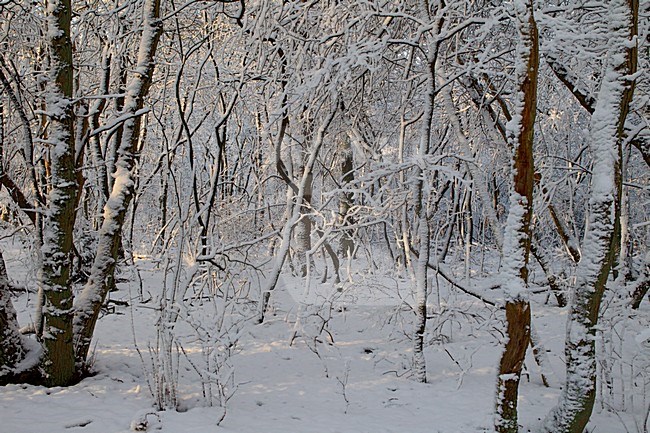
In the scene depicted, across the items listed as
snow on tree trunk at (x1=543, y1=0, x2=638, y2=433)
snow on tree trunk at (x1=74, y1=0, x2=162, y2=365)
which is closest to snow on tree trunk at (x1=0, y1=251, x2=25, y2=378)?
snow on tree trunk at (x1=74, y1=0, x2=162, y2=365)

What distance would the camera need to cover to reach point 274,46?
5.86m

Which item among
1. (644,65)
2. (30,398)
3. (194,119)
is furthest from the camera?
(194,119)

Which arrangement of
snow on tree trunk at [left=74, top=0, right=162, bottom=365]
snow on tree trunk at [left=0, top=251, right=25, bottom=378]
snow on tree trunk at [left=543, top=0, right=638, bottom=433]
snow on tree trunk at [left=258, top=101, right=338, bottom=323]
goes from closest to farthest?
1. snow on tree trunk at [left=543, top=0, right=638, bottom=433]
2. snow on tree trunk at [left=0, top=251, right=25, bottom=378]
3. snow on tree trunk at [left=74, top=0, right=162, bottom=365]
4. snow on tree trunk at [left=258, top=101, right=338, bottom=323]

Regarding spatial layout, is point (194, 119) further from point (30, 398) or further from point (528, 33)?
point (528, 33)

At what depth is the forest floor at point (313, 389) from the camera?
12.7ft

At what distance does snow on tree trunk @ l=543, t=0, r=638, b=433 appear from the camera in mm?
3326

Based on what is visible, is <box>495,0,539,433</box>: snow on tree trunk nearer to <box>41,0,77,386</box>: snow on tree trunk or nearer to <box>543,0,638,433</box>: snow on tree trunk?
<box>543,0,638,433</box>: snow on tree trunk

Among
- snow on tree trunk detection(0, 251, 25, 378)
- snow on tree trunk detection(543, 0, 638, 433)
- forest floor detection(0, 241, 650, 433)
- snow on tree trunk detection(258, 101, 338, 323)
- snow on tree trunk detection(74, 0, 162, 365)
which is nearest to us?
snow on tree trunk detection(543, 0, 638, 433)

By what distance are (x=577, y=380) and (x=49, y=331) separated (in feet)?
14.1

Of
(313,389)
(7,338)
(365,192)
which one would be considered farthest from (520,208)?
(7,338)

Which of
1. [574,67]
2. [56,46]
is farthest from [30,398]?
[574,67]

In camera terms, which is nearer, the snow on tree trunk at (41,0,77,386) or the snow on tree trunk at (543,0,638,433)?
the snow on tree trunk at (543,0,638,433)

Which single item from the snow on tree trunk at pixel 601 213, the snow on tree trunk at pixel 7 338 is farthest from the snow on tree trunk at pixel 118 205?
the snow on tree trunk at pixel 601 213

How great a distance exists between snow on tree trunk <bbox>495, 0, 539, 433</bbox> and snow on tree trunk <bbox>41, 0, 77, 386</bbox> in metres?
3.67
